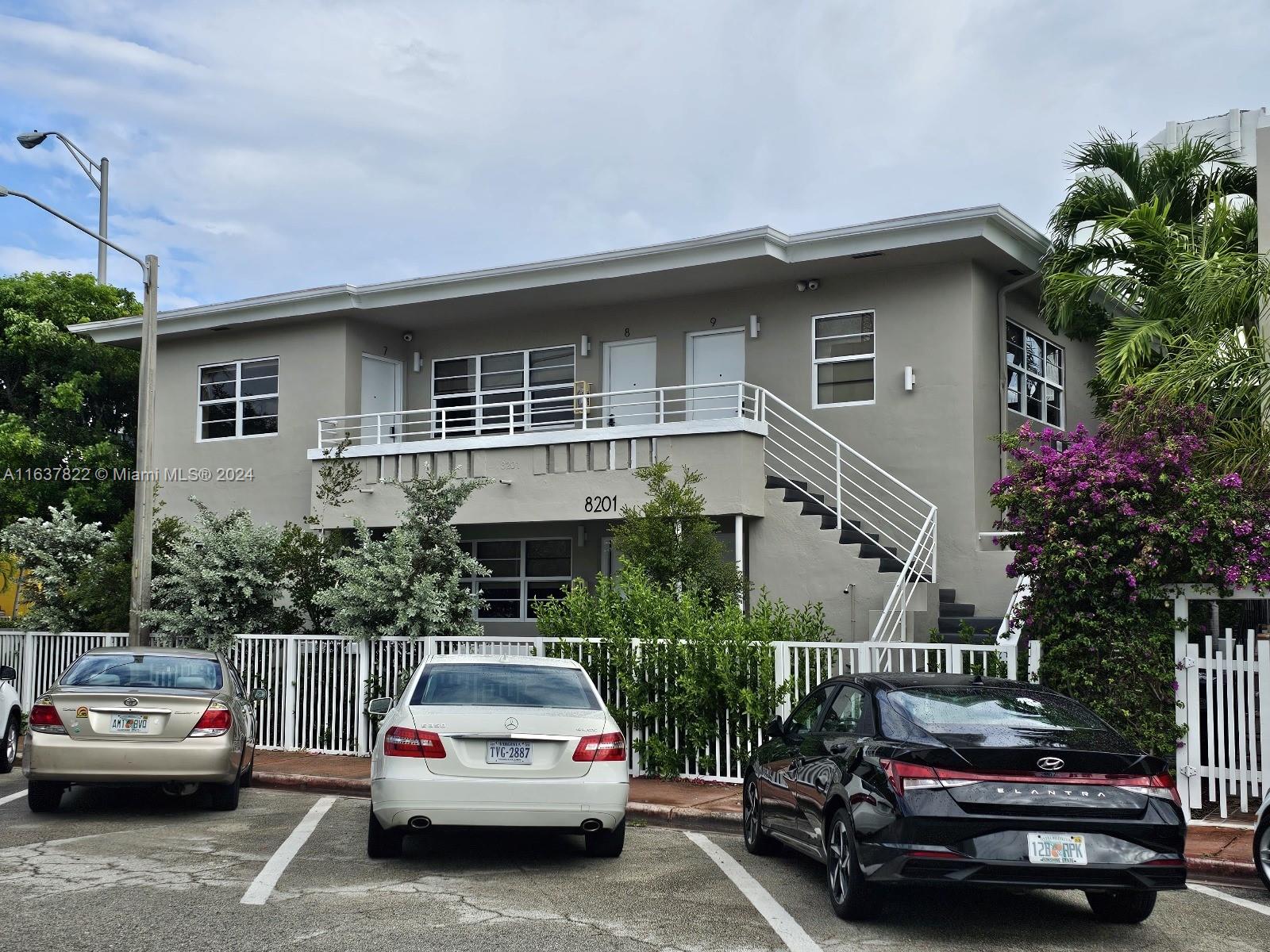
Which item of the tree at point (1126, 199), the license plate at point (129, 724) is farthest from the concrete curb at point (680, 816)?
the tree at point (1126, 199)

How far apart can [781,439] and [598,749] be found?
1207cm

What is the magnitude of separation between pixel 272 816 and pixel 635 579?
4571mm

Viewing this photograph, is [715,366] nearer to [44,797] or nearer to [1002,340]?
[1002,340]

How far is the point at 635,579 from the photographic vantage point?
45.8ft

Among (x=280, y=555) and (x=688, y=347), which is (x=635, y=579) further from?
(x=688, y=347)

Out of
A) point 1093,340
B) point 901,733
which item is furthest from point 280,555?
point 1093,340

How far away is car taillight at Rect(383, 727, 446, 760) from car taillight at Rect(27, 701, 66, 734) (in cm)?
353

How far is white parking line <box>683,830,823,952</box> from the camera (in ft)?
22.0

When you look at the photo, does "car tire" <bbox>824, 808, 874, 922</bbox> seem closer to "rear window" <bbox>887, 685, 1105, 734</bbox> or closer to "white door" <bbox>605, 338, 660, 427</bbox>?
"rear window" <bbox>887, 685, 1105, 734</bbox>

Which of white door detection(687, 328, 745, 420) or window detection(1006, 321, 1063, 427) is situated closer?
window detection(1006, 321, 1063, 427)

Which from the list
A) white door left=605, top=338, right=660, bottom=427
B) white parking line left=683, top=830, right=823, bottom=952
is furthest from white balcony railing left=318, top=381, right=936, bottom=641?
white parking line left=683, top=830, right=823, bottom=952

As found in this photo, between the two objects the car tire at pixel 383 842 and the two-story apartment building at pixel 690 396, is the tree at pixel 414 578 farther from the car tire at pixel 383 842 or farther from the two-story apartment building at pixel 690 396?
the car tire at pixel 383 842

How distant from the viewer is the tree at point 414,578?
47.6ft

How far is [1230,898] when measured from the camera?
8180 millimetres
